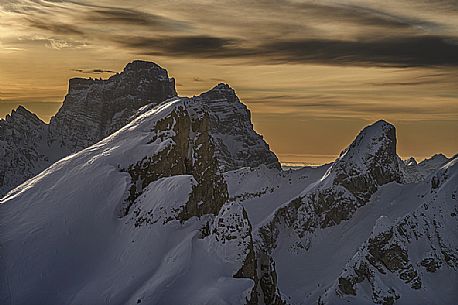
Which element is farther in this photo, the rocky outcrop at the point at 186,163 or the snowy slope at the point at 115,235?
the rocky outcrop at the point at 186,163

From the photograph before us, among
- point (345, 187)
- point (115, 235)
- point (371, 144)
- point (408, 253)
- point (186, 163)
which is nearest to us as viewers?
point (115, 235)

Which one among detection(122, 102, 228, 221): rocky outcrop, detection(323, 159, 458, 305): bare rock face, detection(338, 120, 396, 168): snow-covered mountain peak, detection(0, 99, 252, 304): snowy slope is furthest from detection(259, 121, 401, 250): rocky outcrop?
detection(0, 99, 252, 304): snowy slope

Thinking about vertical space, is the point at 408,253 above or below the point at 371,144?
below

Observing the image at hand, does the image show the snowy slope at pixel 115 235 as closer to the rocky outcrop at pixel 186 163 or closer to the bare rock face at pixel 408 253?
the rocky outcrop at pixel 186 163

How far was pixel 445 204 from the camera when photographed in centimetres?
13575

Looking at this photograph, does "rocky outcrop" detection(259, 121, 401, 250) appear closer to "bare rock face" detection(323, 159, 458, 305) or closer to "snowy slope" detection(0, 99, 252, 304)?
"bare rock face" detection(323, 159, 458, 305)

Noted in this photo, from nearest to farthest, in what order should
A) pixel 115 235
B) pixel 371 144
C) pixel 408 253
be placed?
pixel 115 235 < pixel 408 253 < pixel 371 144

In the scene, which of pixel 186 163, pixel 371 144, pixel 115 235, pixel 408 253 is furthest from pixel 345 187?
pixel 115 235

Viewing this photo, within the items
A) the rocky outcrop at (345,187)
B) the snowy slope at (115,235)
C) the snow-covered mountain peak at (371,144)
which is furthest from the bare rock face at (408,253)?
the snowy slope at (115,235)

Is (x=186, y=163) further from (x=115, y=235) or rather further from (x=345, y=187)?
(x=345, y=187)

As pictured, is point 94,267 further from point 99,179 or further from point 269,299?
point 269,299

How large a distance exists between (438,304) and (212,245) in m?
73.9

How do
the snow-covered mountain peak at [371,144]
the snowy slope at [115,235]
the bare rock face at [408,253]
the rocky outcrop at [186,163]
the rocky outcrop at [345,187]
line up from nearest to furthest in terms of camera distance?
the snowy slope at [115,235]
the rocky outcrop at [186,163]
the bare rock face at [408,253]
the rocky outcrop at [345,187]
the snow-covered mountain peak at [371,144]

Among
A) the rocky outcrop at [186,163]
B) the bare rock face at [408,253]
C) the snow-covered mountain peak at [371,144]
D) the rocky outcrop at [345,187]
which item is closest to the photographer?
the rocky outcrop at [186,163]
